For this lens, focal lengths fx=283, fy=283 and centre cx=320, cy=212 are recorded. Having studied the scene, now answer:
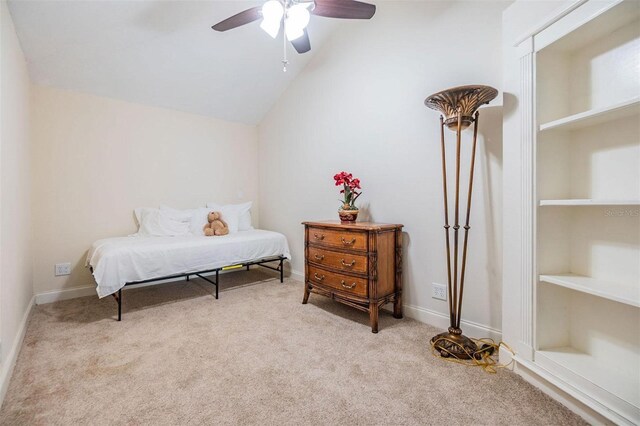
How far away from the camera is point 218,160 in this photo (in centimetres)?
397

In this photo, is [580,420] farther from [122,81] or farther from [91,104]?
[91,104]

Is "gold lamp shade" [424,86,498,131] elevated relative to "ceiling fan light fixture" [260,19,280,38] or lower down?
lower down

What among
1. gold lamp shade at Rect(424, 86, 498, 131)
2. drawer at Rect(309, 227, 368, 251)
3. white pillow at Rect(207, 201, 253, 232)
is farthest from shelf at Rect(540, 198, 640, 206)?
white pillow at Rect(207, 201, 253, 232)

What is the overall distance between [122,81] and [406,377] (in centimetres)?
372

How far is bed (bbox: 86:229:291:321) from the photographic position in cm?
230

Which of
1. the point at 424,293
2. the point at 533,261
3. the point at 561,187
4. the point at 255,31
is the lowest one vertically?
the point at 424,293

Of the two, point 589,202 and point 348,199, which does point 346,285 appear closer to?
point 348,199

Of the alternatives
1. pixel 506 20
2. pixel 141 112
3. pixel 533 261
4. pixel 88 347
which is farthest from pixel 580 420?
pixel 141 112

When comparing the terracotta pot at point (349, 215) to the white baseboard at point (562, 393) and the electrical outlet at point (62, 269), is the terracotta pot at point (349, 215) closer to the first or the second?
the white baseboard at point (562, 393)

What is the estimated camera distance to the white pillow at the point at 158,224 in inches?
126

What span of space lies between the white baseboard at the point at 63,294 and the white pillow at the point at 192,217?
3.58 ft

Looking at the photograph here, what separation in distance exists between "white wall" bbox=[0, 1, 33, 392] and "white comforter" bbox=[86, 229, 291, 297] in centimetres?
46

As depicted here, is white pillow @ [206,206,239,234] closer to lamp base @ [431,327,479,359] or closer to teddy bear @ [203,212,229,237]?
teddy bear @ [203,212,229,237]

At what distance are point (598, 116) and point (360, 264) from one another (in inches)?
60.5
